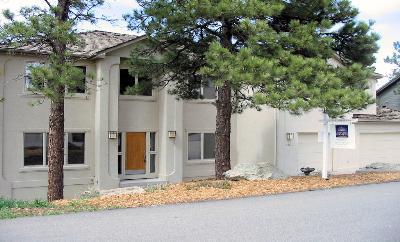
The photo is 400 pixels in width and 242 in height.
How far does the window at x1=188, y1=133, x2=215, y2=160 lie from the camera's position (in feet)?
75.7

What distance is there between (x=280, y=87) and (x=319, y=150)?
505 inches

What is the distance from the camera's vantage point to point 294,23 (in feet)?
47.0

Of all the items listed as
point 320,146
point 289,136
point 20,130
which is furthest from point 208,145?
point 20,130

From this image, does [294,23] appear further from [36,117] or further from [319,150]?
[319,150]

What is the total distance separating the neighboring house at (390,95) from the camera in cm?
3722

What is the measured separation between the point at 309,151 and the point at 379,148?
4623mm

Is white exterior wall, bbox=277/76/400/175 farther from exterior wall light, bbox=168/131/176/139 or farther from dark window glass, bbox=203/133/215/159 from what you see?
exterior wall light, bbox=168/131/176/139

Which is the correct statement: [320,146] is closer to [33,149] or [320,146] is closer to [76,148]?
[76,148]

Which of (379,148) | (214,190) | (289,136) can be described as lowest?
(214,190)

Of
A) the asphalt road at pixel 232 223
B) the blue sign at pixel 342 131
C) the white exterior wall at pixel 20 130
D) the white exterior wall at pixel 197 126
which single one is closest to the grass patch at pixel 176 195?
the asphalt road at pixel 232 223

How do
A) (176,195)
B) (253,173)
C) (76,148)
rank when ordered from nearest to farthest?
(176,195) → (253,173) → (76,148)

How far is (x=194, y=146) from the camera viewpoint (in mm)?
23141

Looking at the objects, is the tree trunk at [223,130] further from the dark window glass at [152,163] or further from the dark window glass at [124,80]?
the dark window glass at [152,163]

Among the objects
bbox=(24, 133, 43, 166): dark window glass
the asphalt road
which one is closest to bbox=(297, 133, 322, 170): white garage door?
bbox=(24, 133, 43, 166): dark window glass
